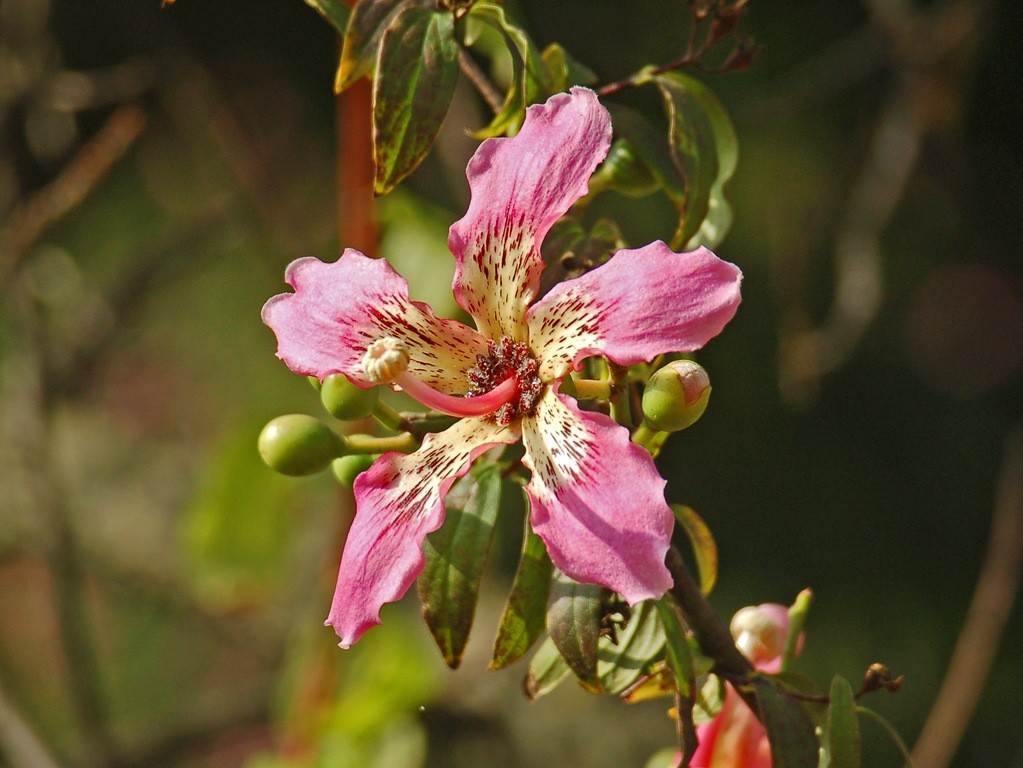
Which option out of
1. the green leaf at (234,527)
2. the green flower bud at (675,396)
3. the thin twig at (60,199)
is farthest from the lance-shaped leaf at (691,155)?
the green leaf at (234,527)

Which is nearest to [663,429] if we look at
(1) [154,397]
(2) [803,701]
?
(2) [803,701]

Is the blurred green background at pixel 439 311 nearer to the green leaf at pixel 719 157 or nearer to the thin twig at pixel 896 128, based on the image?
the thin twig at pixel 896 128

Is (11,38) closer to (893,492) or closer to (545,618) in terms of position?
(545,618)

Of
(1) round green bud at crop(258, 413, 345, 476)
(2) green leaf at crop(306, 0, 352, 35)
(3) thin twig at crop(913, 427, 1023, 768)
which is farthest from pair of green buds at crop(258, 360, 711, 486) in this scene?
(3) thin twig at crop(913, 427, 1023, 768)

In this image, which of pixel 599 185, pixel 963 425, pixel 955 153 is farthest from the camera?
pixel 963 425

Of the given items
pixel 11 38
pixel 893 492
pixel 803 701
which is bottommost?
pixel 893 492

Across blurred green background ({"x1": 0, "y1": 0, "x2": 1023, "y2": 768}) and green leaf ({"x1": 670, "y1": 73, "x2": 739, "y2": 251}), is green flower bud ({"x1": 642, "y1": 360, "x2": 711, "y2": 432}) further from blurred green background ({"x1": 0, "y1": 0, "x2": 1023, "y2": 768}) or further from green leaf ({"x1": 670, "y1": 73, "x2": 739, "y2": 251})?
blurred green background ({"x1": 0, "y1": 0, "x2": 1023, "y2": 768})
